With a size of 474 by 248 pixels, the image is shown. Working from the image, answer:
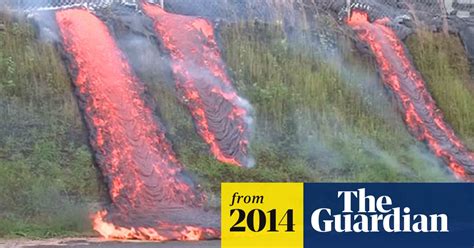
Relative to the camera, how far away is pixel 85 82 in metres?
9.31

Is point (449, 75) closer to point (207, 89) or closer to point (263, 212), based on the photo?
point (207, 89)

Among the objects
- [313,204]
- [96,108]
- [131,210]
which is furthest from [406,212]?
[96,108]

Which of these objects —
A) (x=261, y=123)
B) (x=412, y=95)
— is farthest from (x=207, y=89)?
(x=412, y=95)

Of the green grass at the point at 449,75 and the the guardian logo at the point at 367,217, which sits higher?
the green grass at the point at 449,75

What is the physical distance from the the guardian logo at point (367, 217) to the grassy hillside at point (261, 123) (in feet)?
11.5

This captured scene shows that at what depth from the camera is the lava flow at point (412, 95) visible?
10094 mm

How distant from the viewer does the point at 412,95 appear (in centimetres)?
1041

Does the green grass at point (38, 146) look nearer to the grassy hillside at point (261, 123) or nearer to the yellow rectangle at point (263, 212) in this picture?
the grassy hillside at point (261, 123)

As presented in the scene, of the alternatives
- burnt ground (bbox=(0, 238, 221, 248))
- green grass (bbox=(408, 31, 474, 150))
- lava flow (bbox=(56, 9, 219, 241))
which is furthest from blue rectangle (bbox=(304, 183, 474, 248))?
green grass (bbox=(408, 31, 474, 150))

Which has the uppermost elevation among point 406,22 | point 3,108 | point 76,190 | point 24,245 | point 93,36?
point 406,22

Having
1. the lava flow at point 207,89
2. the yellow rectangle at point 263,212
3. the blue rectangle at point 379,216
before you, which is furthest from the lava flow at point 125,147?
the blue rectangle at point 379,216

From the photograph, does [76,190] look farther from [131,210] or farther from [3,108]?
[3,108]

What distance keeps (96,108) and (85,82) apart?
0.38 metres

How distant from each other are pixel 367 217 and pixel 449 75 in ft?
17.8
